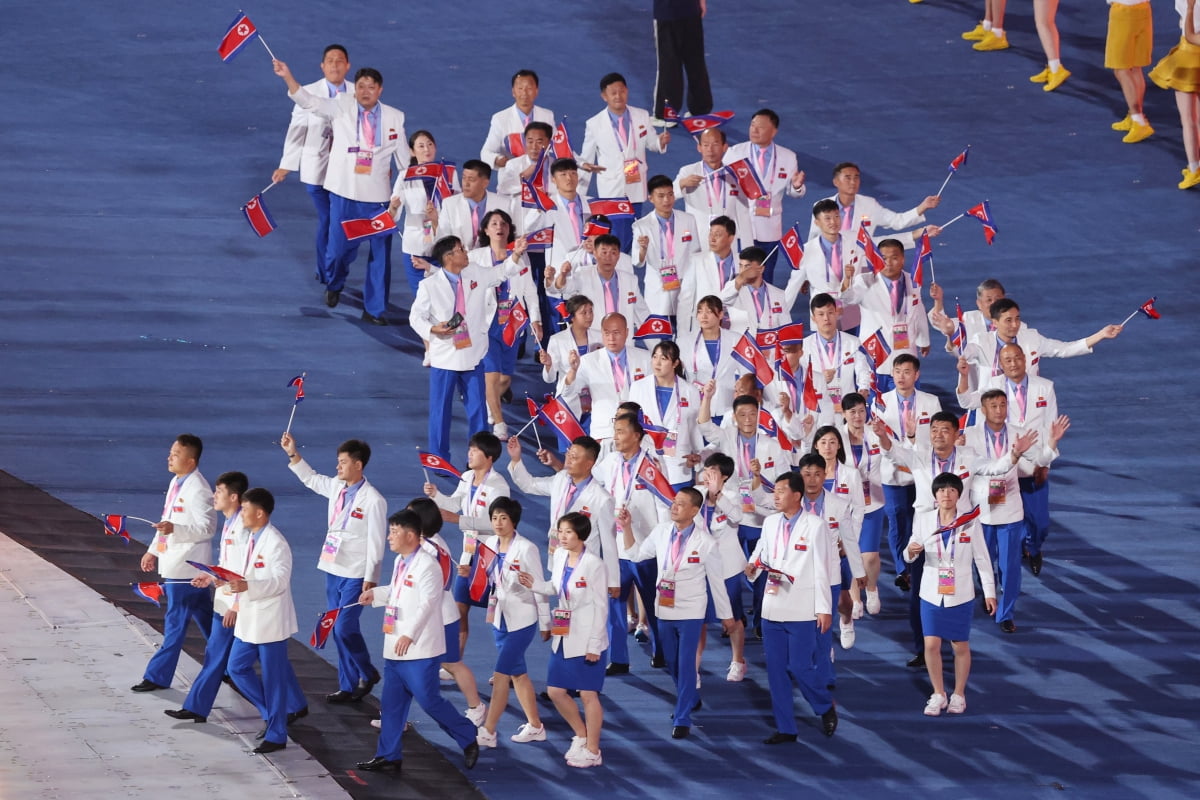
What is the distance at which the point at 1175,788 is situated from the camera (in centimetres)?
950

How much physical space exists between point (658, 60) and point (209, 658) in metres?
8.20

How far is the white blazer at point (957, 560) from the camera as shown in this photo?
33.7 ft

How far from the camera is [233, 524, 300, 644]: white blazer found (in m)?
9.36

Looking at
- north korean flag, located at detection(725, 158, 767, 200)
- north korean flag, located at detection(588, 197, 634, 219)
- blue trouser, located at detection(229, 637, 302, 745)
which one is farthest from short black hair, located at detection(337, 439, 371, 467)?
north korean flag, located at detection(725, 158, 767, 200)

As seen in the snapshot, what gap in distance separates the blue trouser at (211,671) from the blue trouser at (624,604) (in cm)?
207

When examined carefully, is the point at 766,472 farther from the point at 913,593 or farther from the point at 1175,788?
the point at 1175,788

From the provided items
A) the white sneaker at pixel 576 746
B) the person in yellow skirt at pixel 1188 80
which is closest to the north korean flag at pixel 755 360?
the white sneaker at pixel 576 746

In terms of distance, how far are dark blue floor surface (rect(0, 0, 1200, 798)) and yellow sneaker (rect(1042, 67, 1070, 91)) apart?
19cm

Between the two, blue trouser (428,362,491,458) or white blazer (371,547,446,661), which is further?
blue trouser (428,362,491,458)

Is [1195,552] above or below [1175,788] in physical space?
above

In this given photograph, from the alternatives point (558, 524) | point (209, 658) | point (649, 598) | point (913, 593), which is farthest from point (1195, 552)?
point (209, 658)

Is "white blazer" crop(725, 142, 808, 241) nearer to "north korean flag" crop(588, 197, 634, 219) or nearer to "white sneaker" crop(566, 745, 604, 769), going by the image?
"north korean flag" crop(588, 197, 634, 219)

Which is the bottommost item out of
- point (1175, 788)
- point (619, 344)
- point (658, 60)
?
point (1175, 788)

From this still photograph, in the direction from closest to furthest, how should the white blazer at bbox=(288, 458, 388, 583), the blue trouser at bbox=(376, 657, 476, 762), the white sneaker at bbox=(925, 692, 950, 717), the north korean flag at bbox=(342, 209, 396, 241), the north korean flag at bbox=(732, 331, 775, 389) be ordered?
the blue trouser at bbox=(376, 657, 476, 762) → the white blazer at bbox=(288, 458, 388, 583) → the white sneaker at bbox=(925, 692, 950, 717) → the north korean flag at bbox=(732, 331, 775, 389) → the north korean flag at bbox=(342, 209, 396, 241)
